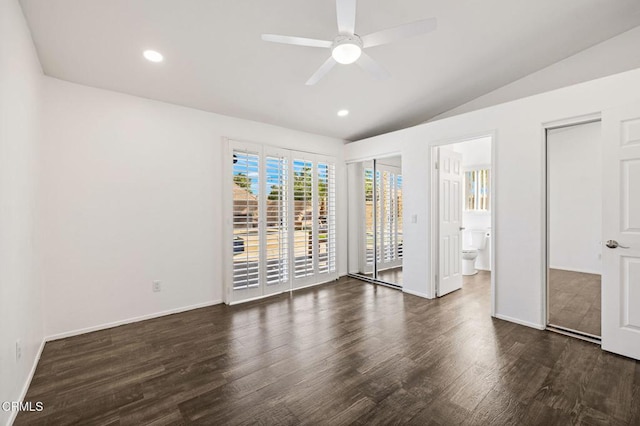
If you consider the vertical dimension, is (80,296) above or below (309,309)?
above

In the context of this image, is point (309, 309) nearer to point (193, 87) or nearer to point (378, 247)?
point (378, 247)

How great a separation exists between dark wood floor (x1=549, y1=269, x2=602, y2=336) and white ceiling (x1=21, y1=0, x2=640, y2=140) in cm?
306

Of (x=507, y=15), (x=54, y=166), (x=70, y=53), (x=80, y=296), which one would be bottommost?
(x=80, y=296)

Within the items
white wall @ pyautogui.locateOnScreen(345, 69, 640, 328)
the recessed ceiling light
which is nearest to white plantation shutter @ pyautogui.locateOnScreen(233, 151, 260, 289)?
the recessed ceiling light

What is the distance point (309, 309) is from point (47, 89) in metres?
3.67

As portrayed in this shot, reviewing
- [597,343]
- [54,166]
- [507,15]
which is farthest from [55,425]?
[507,15]

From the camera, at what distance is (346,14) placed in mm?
1889

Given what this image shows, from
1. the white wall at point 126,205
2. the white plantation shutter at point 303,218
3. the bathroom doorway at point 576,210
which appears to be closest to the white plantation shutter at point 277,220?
the white plantation shutter at point 303,218

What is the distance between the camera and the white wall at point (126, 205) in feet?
9.50

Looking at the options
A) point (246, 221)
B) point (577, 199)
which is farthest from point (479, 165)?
point (246, 221)

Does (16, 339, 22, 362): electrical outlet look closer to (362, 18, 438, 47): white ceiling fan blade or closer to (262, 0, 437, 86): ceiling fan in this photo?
(262, 0, 437, 86): ceiling fan

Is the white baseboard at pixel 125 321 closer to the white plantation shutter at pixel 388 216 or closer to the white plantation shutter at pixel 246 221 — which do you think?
the white plantation shutter at pixel 246 221

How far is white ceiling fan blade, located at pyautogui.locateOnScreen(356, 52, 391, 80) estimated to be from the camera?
2287 mm

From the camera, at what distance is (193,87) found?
10.7ft
